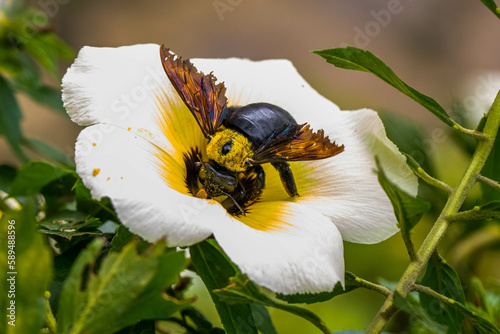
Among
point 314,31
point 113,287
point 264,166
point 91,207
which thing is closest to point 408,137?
point 264,166

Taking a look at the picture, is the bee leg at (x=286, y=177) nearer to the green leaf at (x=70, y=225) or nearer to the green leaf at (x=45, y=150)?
the green leaf at (x=70, y=225)

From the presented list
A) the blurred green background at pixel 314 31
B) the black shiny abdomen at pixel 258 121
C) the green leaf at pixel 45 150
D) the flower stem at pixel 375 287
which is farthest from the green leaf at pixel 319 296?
the blurred green background at pixel 314 31

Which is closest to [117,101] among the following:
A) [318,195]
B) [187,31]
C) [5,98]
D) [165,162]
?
[165,162]

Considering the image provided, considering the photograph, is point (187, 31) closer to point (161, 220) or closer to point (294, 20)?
point (294, 20)

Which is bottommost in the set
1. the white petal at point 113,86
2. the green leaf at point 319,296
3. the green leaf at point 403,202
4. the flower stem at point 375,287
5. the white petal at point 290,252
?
the green leaf at point 319,296

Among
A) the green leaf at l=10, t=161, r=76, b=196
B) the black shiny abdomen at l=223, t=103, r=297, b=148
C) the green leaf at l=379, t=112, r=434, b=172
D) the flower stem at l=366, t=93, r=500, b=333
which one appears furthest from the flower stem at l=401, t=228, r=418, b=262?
the green leaf at l=379, t=112, r=434, b=172
